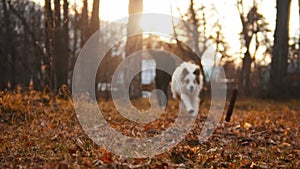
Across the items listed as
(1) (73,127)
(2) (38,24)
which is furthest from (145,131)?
(2) (38,24)

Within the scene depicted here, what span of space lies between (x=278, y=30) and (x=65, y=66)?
903 cm

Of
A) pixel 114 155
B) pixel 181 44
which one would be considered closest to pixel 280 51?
pixel 181 44

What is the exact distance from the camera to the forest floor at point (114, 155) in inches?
162

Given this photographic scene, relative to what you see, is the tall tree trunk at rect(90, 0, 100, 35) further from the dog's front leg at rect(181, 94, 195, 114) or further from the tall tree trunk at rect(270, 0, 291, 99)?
the tall tree trunk at rect(270, 0, 291, 99)

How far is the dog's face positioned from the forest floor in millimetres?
2937

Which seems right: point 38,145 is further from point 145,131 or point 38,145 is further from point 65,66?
point 65,66

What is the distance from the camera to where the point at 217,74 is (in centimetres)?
2477

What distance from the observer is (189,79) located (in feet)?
35.7

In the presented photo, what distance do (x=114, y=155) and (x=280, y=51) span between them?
1428 cm

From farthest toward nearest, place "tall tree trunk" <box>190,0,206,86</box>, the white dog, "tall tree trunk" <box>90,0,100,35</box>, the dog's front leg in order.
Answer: "tall tree trunk" <box>190,0,206,86</box>, "tall tree trunk" <box>90,0,100,35</box>, the white dog, the dog's front leg

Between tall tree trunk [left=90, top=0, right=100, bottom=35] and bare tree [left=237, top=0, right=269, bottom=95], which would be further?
bare tree [left=237, top=0, right=269, bottom=95]

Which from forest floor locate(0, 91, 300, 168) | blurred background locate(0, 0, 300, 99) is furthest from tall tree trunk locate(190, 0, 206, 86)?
forest floor locate(0, 91, 300, 168)

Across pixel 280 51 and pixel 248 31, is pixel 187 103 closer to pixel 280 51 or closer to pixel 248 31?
pixel 280 51

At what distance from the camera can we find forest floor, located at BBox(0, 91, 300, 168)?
411cm
